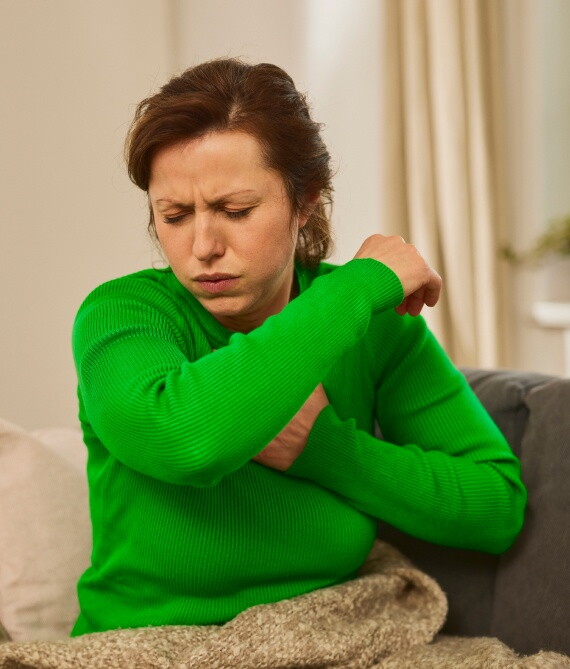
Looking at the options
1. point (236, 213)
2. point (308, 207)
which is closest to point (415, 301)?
point (308, 207)

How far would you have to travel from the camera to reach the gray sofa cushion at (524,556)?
1372 millimetres

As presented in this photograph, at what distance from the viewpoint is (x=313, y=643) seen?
119cm

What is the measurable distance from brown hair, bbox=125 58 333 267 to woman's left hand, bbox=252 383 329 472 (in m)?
0.28

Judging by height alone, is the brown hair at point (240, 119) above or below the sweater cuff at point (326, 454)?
above

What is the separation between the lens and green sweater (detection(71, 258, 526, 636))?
1.05 metres

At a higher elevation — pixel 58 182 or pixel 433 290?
pixel 58 182

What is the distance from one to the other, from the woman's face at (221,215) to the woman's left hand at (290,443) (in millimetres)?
172

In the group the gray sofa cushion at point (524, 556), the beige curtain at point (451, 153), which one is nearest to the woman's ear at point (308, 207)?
the gray sofa cushion at point (524, 556)

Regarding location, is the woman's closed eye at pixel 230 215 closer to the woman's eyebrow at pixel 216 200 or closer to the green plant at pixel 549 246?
the woman's eyebrow at pixel 216 200

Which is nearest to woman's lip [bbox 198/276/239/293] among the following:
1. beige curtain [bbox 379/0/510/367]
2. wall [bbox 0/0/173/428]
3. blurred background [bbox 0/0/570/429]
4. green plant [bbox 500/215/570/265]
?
wall [bbox 0/0/173/428]

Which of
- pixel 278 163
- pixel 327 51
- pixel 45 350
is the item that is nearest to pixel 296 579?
pixel 278 163

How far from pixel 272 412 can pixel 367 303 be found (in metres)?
0.21

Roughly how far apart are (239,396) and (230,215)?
28 centimetres

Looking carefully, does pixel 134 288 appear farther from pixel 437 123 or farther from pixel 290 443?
pixel 437 123
